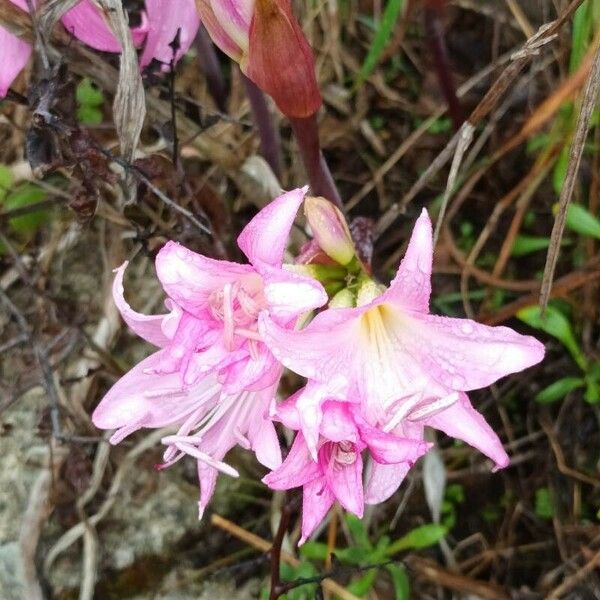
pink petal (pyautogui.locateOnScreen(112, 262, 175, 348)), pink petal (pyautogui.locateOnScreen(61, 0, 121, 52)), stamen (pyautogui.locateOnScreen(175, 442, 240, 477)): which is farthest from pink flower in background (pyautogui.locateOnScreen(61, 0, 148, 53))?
stamen (pyautogui.locateOnScreen(175, 442, 240, 477))

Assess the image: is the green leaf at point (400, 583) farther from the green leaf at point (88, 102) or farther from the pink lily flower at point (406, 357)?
the green leaf at point (88, 102)

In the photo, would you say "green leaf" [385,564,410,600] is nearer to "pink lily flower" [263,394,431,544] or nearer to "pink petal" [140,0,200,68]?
"pink lily flower" [263,394,431,544]

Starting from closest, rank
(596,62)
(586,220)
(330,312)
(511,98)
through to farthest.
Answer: (330,312) → (596,62) → (586,220) → (511,98)

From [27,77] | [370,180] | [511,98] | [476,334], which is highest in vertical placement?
[27,77]

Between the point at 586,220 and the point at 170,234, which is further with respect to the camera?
the point at 586,220

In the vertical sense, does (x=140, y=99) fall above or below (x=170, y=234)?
above

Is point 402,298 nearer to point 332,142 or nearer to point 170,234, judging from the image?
point 170,234

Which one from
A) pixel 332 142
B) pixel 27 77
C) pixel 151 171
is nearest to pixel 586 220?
pixel 332 142
